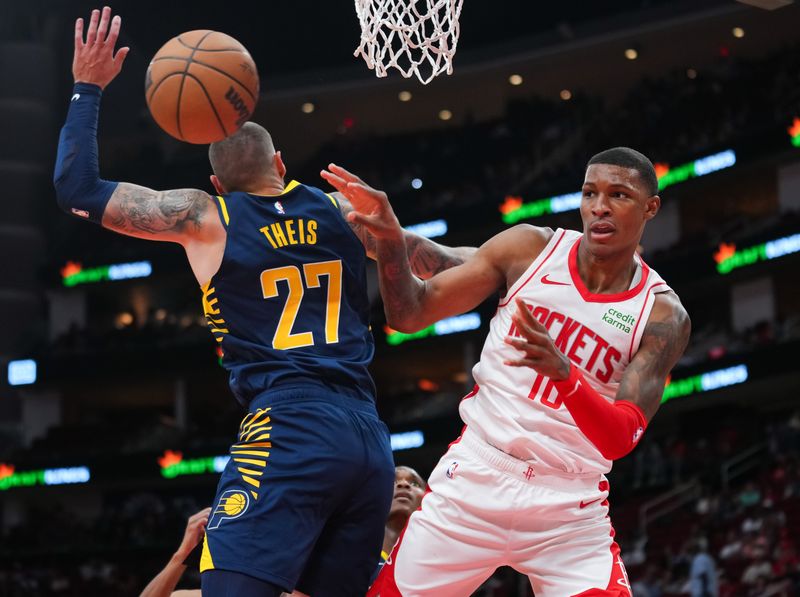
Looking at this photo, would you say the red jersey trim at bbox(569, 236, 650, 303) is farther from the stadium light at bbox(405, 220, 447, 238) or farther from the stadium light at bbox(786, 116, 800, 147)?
the stadium light at bbox(405, 220, 447, 238)

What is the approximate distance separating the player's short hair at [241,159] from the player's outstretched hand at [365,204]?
458 mm

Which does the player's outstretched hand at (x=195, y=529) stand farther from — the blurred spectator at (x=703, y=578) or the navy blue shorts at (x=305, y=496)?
the blurred spectator at (x=703, y=578)

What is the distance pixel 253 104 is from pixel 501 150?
1018 inches

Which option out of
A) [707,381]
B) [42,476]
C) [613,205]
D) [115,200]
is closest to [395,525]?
[613,205]

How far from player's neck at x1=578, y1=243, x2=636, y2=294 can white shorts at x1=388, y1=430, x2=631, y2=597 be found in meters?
0.71

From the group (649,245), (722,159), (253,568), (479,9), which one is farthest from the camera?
(479,9)

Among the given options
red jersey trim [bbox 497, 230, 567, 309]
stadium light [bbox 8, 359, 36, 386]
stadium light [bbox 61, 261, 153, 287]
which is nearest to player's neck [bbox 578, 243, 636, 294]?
red jersey trim [bbox 497, 230, 567, 309]

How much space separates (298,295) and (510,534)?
1.16 meters

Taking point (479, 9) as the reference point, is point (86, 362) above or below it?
below

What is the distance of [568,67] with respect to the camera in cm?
3028

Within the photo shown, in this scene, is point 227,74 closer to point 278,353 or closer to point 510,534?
point 278,353

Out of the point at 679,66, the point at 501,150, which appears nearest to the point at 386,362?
the point at 501,150

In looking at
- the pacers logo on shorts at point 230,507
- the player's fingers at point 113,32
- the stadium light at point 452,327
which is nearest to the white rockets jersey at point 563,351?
the pacers logo on shorts at point 230,507

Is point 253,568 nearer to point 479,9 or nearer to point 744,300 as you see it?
point 744,300
